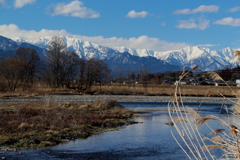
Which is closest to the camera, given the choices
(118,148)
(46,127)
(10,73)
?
(118,148)

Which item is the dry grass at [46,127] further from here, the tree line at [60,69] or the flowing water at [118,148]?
the tree line at [60,69]

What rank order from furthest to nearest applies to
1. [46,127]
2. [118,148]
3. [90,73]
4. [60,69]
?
[60,69] → [90,73] → [46,127] → [118,148]

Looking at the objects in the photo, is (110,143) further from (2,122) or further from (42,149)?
(2,122)

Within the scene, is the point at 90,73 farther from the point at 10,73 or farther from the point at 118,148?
the point at 118,148

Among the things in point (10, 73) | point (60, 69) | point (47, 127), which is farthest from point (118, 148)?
point (60, 69)

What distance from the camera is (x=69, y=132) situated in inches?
643

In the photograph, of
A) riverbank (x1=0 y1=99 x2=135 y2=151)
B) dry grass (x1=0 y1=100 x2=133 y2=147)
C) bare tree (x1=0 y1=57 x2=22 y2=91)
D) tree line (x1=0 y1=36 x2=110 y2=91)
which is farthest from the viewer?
tree line (x1=0 y1=36 x2=110 y2=91)

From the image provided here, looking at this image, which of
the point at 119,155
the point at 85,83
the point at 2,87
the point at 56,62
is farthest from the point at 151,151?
the point at 56,62

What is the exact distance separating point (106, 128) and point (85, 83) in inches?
1692

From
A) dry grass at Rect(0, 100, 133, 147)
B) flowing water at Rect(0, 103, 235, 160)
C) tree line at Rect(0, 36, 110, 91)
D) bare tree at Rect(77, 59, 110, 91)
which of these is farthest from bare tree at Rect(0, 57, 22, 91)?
flowing water at Rect(0, 103, 235, 160)

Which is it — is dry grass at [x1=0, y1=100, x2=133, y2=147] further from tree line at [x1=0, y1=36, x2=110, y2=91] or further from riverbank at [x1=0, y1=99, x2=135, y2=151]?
tree line at [x1=0, y1=36, x2=110, y2=91]

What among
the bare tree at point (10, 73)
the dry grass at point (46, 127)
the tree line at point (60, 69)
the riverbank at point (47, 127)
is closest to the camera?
the riverbank at point (47, 127)

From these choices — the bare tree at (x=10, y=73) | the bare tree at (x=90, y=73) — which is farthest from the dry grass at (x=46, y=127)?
the bare tree at (x=90, y=73)

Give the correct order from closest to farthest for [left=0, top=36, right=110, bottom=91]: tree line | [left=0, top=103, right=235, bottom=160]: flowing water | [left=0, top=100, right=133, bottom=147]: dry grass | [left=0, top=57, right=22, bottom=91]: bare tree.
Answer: [left=0, top=103, right=235, bottom=160]: flowing water → [left=0, top=100, right=133, bottom=147]: dry grass → [left=0, top=57, right=22, bottom=91]: bare tree → [left=0, top=36, right=110, bottom=91]: tree line
